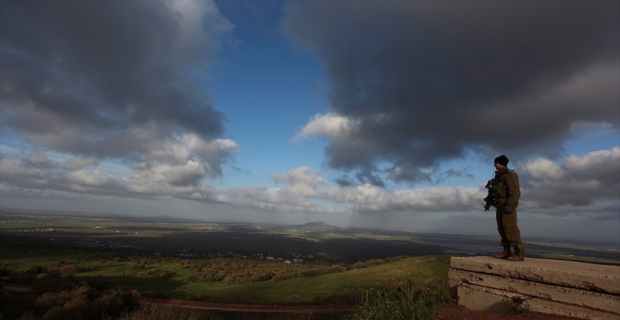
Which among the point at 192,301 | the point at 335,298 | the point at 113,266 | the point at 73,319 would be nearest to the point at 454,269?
the point at 335,298

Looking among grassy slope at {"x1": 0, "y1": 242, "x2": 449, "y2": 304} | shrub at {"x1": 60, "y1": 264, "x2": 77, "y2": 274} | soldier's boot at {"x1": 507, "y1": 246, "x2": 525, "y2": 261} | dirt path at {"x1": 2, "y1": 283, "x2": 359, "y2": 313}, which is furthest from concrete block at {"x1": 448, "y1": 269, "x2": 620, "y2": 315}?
shrub at {"x1": 60, "y1": 264, "x2": 77, "y2": 274}

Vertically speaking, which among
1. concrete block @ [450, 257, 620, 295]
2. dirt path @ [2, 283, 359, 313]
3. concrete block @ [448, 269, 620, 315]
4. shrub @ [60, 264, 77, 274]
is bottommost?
shrub @ [60, 264, 77, 274]

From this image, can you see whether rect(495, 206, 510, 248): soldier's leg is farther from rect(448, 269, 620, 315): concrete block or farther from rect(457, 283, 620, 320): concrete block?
rect(457, 283, 620, 320): concrete block

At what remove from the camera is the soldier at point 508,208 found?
22.8 feet

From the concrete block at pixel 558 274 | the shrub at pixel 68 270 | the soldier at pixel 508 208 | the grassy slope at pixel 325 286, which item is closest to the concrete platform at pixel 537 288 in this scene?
the concrete block at pixel 558 274

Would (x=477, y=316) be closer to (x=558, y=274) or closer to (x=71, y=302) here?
(x=558, y=274)

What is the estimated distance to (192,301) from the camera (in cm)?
2377

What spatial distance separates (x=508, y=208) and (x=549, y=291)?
1.92m

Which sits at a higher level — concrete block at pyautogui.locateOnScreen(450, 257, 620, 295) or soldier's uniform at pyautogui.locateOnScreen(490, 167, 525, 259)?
soldier's uniform at pyautogui.locateOnScreen(490, 167, 525, 259)

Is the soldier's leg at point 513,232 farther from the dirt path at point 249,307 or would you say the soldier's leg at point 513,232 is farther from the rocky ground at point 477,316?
the dirt path at point 249,307

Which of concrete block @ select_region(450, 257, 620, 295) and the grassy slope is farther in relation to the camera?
the grassy slope

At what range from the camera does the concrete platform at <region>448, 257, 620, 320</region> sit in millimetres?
4887

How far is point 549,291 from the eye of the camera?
5.48 meters

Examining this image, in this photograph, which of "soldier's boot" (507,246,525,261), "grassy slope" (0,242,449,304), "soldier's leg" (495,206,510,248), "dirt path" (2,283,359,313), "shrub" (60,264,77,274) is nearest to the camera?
"soldier's boot" (507,246,525,261)
